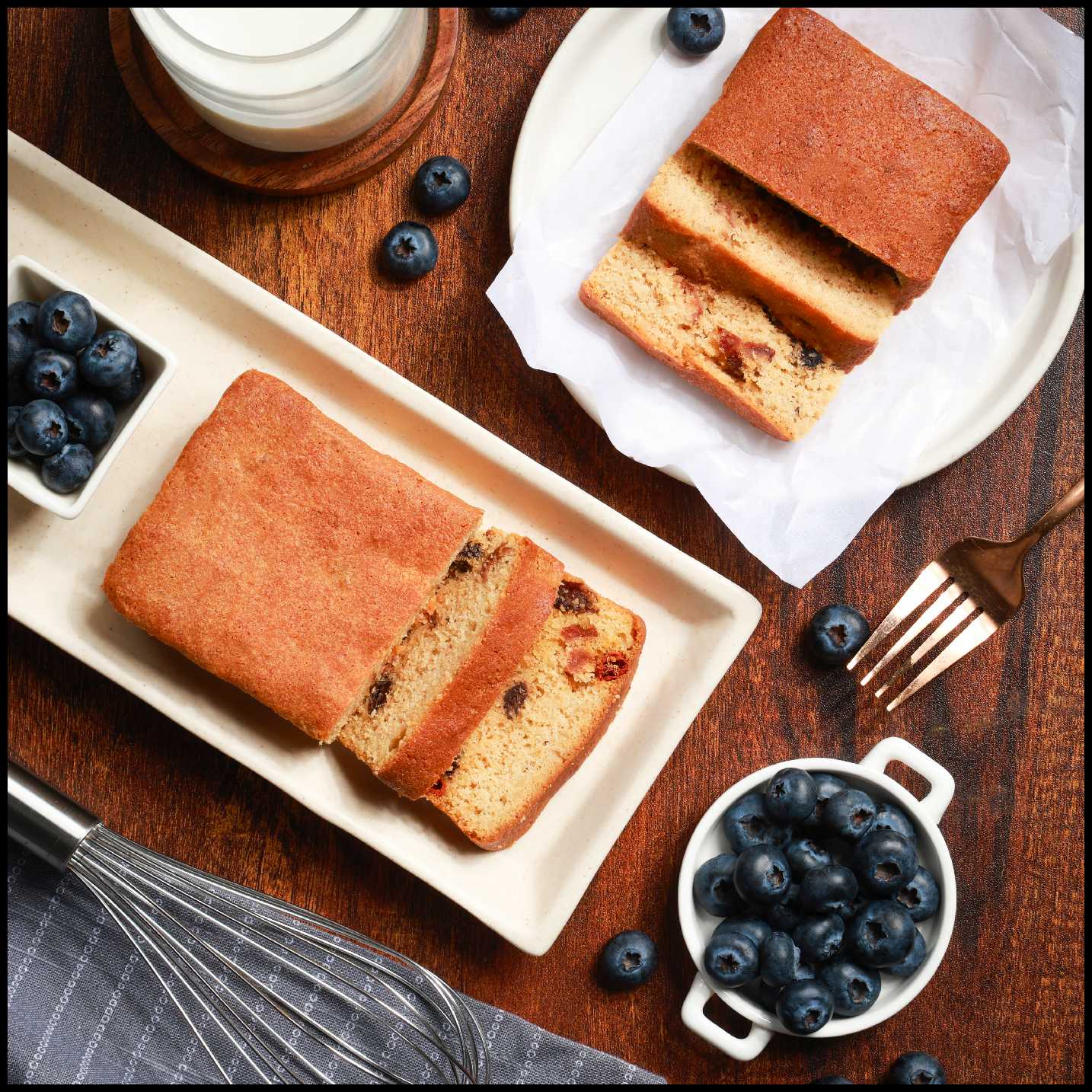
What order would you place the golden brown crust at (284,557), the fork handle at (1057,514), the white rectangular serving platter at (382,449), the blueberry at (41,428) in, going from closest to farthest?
the blueberry at (41,428) → the golden brown crust at (284,557) → the white rectangular serving platter at (382,449) → the fork handle at (1057,514)

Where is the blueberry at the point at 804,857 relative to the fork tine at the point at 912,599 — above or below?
below

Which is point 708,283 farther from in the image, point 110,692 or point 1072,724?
point 110,692

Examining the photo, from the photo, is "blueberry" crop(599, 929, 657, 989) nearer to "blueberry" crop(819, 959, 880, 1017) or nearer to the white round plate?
"blueberry" crop(819, 959, 880, 1017)

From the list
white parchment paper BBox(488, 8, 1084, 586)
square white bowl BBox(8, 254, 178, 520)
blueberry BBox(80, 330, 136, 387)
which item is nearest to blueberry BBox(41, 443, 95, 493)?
square white bowl BBox(8, 254, 178, 520)

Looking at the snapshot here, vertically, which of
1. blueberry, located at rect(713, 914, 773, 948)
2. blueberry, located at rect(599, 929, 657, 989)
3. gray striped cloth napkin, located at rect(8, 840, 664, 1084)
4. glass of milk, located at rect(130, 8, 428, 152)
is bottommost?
gray striped cloth napkin, located at rect(8, 840, 664, 1084)

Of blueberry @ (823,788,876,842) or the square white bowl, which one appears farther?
blueberry @ (823,788,876,842)

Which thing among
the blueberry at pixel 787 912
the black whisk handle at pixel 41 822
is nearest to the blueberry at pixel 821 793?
the blueberry at pixel 787 912

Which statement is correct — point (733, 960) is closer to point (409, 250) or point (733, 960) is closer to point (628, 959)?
point (628, 959)

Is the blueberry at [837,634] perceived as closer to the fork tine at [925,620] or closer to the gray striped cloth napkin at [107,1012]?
the fork tine at [925,620]
